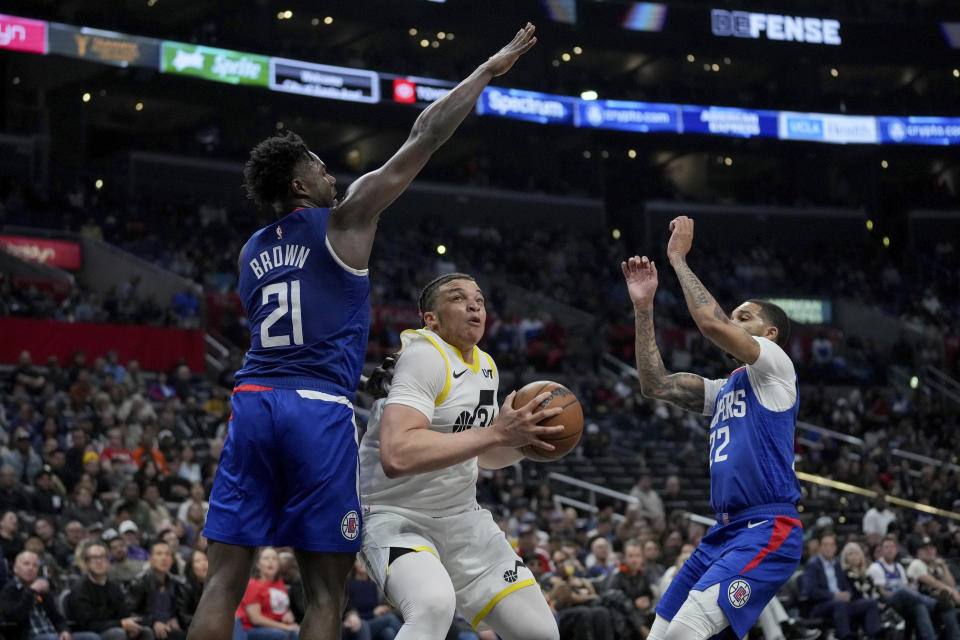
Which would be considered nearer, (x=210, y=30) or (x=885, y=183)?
(x=210, y=30)

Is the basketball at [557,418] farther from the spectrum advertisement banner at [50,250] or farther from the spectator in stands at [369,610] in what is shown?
the spectrum advertisement banner at [50,250]

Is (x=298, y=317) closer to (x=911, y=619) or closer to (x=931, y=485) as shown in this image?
(x=911, y=619)

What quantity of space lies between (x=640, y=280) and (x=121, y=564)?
6.58 m

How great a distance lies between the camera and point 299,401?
4.58m

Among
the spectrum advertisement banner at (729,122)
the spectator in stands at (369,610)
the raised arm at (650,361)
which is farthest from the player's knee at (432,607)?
the spectrum advertisement banner at (729,122)

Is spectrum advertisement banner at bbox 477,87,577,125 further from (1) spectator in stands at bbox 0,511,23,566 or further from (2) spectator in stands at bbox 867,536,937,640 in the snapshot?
(1) spectator in stands at bbox 0,511,23,566

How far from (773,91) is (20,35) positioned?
22702mm

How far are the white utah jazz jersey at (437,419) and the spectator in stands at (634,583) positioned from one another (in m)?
7.15

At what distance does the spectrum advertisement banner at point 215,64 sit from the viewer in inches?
1086

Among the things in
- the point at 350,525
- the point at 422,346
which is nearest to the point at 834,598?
the point at 422,346

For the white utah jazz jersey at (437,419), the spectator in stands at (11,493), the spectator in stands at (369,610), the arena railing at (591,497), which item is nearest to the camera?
the white utah jazz jersey at (437,419)

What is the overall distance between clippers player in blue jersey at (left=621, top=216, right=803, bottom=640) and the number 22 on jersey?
2.15 m

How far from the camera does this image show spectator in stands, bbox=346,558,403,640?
10.9 m

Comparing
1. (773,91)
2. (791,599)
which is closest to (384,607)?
(791,599)
